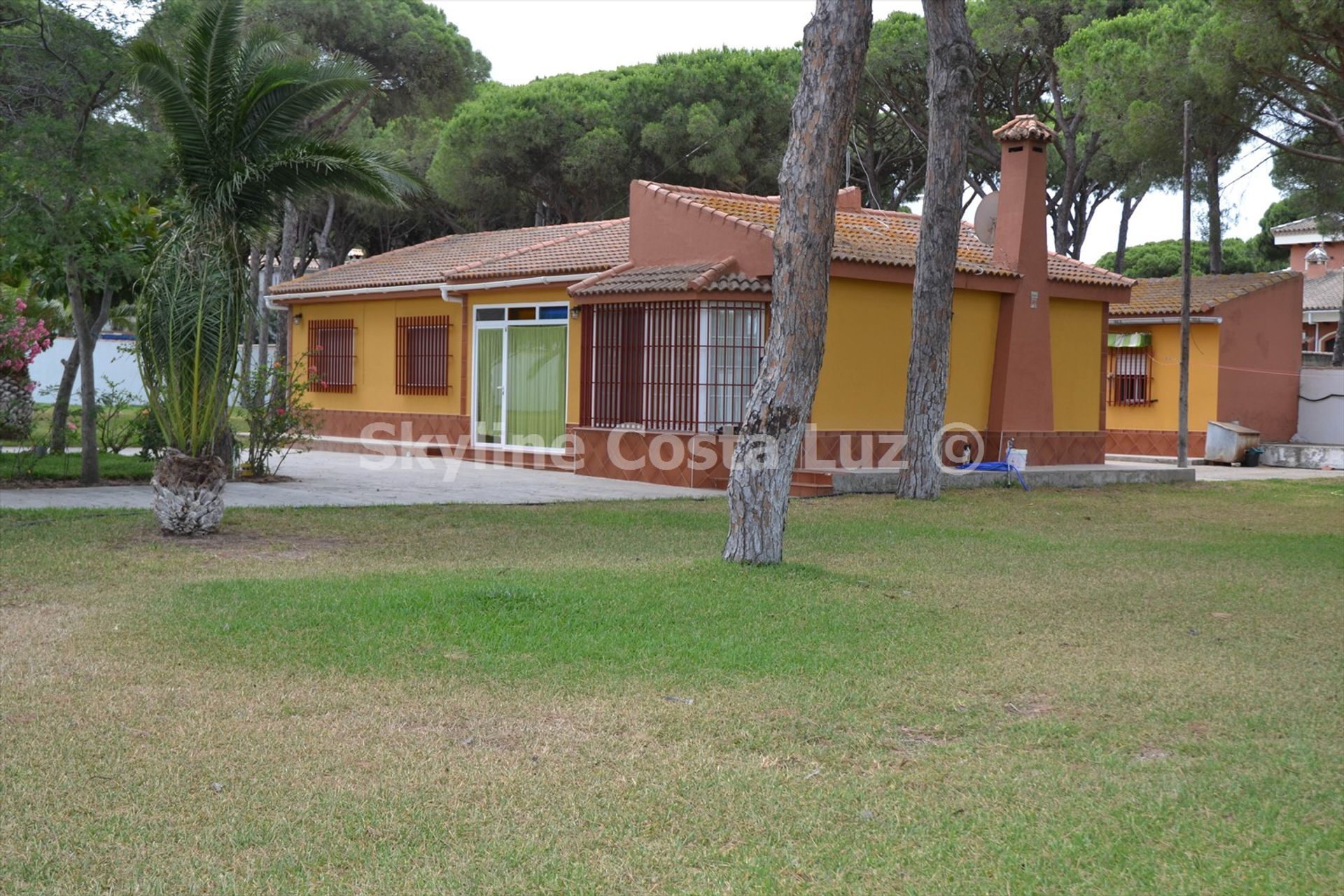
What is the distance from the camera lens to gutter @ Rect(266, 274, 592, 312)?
1920 cm

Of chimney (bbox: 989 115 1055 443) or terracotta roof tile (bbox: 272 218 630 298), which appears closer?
chimney (bbox: 989 115 1055 443)

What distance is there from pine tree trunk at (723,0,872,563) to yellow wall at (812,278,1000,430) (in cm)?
727

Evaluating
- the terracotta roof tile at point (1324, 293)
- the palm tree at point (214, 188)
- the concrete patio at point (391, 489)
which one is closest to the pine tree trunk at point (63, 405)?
the concrete patio at point (391, 489)

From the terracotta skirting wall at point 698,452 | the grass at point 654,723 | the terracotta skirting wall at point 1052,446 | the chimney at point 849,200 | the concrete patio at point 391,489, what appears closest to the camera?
the grass at point 654,723

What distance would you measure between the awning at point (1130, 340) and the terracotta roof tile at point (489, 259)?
994 centimetres

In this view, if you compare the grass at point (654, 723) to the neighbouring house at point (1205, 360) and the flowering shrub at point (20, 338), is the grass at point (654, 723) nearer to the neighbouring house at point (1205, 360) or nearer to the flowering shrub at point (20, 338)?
the flowering shrub at point (20, 338)

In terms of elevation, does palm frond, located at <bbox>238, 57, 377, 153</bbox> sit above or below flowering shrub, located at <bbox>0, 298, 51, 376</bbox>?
above

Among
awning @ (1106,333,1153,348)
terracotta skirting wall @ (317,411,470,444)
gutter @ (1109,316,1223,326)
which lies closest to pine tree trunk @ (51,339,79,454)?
terracotta skirting wall @ (317,411,470,444)

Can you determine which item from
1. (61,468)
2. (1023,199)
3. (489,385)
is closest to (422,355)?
(489,385)

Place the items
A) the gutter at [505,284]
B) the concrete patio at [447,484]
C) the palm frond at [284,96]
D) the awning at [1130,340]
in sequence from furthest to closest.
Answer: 1. the awning at [1130,340]
2. the gutter at [505,284]
3. the concrete patio at [447,484]
4. the palm frond at [284,96]

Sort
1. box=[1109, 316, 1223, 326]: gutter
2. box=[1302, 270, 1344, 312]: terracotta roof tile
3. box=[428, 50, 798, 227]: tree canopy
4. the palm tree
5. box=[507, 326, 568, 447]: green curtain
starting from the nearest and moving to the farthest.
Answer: the palm tree < box=[507, 326, 568, 447]: green curtain < box=[1109, 316, 1223, 326]: gutter < box=[428, 50, 798, 227]: tree canopy < box=[1302, 270, 1344, 312]: terracotta roof tile

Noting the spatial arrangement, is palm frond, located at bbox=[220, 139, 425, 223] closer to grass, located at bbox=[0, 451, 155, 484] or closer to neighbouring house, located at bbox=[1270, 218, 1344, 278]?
grass, located at bbox=[0, 451, 155, 484]

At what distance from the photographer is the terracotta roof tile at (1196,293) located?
80.5 ft

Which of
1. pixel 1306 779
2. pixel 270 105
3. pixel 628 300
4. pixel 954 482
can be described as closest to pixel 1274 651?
pixel 1306 779
